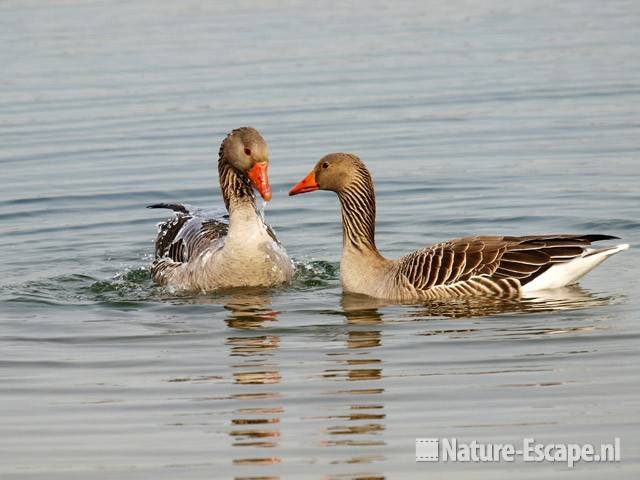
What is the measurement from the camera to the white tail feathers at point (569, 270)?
1225cm

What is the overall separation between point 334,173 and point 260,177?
0.76 meters

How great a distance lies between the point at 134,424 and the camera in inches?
352

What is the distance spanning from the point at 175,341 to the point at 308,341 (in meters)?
1.17

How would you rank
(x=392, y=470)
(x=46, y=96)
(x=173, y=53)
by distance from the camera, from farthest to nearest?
(x=173, y=53), (x=46, y=96), (x=392, y=470)

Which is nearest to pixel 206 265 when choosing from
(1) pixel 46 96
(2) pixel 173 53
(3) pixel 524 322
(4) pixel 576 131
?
(3) pixel 524 322

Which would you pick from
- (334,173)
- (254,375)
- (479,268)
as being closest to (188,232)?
(334,173)

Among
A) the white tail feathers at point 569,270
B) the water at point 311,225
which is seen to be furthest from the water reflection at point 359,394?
the white tail feathers at point 569,270

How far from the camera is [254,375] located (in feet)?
33.1

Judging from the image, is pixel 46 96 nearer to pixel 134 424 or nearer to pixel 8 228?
pixel 8 228

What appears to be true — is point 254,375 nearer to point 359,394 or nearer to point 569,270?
point 359,394

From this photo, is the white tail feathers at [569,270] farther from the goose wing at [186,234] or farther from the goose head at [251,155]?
the goose wing at [186,234]

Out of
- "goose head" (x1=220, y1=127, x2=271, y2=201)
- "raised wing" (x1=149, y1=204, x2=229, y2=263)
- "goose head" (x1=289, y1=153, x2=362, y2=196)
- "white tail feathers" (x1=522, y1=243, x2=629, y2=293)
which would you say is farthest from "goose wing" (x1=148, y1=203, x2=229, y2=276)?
"white tail feathers" (x1=522, y1=243, x2=629, y2=293)

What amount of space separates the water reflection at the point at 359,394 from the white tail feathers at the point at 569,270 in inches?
63.5

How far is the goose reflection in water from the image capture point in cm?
860
